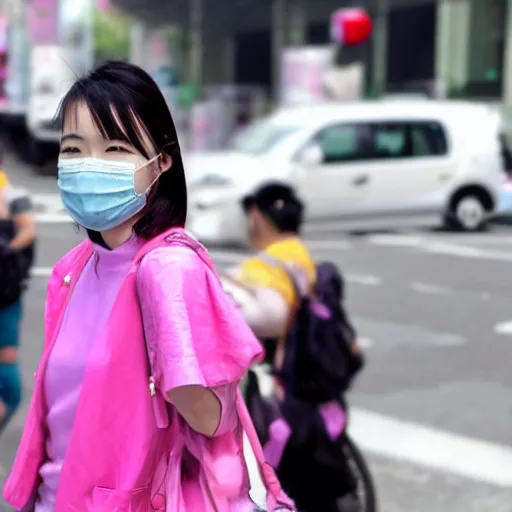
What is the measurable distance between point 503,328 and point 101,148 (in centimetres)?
720

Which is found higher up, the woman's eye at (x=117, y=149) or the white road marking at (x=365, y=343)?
the woman's eye at (x=117, y=149)

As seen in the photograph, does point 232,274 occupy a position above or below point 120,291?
below

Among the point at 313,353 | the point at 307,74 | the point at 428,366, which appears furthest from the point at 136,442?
the point at 307,74

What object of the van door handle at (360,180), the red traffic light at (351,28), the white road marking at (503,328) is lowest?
the white road marking at (503,328)

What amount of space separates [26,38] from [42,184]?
749 cm

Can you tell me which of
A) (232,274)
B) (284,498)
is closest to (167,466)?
(284,498)

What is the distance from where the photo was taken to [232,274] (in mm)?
3891

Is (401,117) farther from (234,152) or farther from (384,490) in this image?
(384,490)

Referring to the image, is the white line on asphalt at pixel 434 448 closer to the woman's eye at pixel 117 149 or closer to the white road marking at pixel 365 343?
the white road marking at pixel 365 343

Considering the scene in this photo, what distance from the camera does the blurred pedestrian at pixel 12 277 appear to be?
171 inches

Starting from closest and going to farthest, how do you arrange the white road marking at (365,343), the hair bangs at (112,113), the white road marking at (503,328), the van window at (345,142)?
the hair bangs at (112,113) < the white road marking at (365,343) < the white road marking at (503,328) < the van window at (345,142)

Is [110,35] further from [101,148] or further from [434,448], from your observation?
[101,148]

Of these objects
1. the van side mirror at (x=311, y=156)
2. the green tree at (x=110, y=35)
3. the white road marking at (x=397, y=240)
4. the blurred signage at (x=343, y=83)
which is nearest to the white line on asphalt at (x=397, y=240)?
the white road marking at (x=397, y=240)

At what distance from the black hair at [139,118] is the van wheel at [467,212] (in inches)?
550
